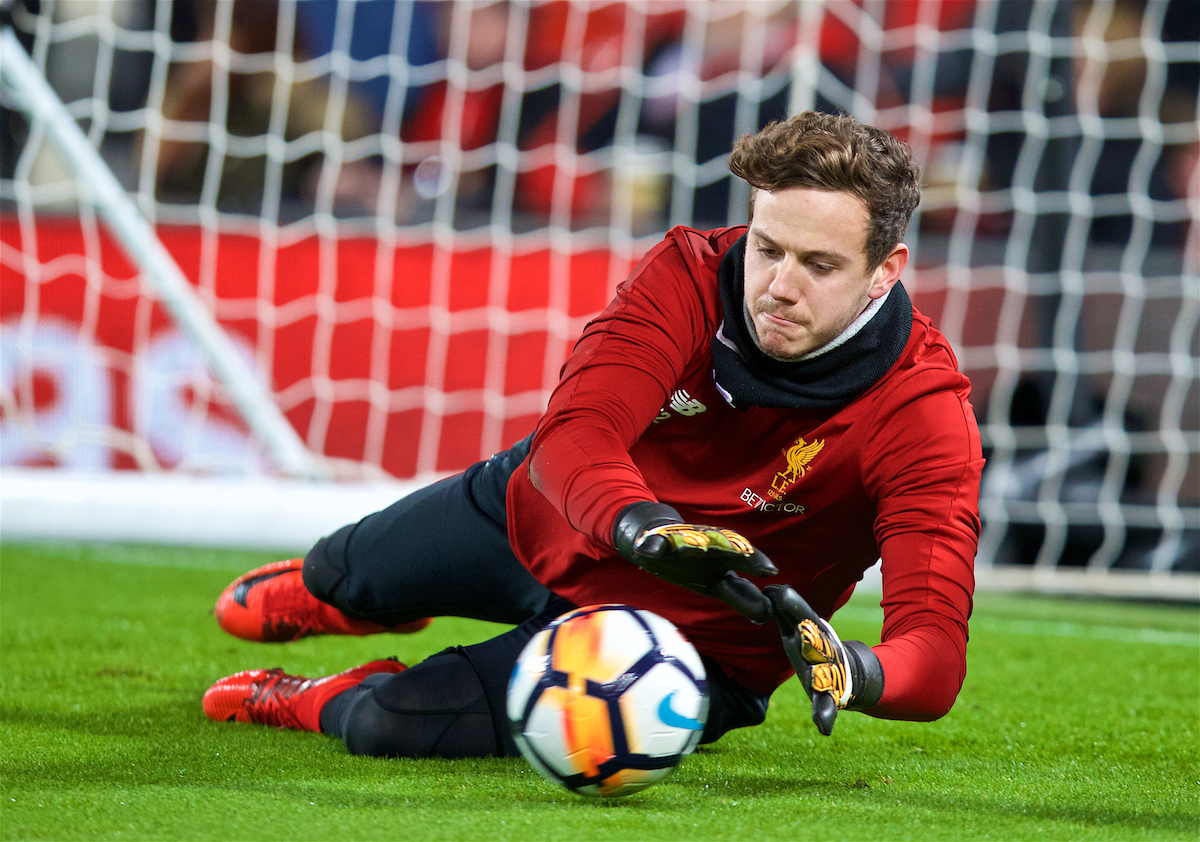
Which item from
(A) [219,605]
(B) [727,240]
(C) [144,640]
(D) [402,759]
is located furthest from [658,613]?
(C) [144,640]

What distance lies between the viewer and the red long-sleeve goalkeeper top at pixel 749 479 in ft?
6.62

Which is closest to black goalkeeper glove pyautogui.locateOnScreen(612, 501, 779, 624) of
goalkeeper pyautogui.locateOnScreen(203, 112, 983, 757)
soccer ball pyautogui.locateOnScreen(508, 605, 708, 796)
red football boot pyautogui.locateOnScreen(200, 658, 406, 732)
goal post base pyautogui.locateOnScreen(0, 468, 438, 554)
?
goalkeeper pyautogui.locateOnScreen(203, 112, 983, 757)

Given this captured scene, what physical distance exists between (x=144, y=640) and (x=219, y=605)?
56cm

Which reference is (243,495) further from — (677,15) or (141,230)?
(677,15)

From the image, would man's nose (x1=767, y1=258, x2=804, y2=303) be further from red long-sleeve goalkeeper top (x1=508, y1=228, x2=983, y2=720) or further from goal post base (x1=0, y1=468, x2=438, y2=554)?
goal post base (x1=0, y1=468, x2=438, y2=554)

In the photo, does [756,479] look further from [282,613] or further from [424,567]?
[282,613]

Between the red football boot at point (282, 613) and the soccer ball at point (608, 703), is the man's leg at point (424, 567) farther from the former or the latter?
the soccer ball at point (608, 703)

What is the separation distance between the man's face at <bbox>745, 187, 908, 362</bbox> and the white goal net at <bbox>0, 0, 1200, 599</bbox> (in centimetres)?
347

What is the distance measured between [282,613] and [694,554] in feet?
4.93

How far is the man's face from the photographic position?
208 cm

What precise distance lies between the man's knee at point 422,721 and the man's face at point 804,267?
2.69 feet

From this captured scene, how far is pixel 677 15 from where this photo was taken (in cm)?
627

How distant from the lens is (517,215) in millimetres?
6199

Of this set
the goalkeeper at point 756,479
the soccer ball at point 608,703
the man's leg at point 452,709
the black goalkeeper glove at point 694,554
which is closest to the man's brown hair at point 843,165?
the goalkeeper at point 756,479
